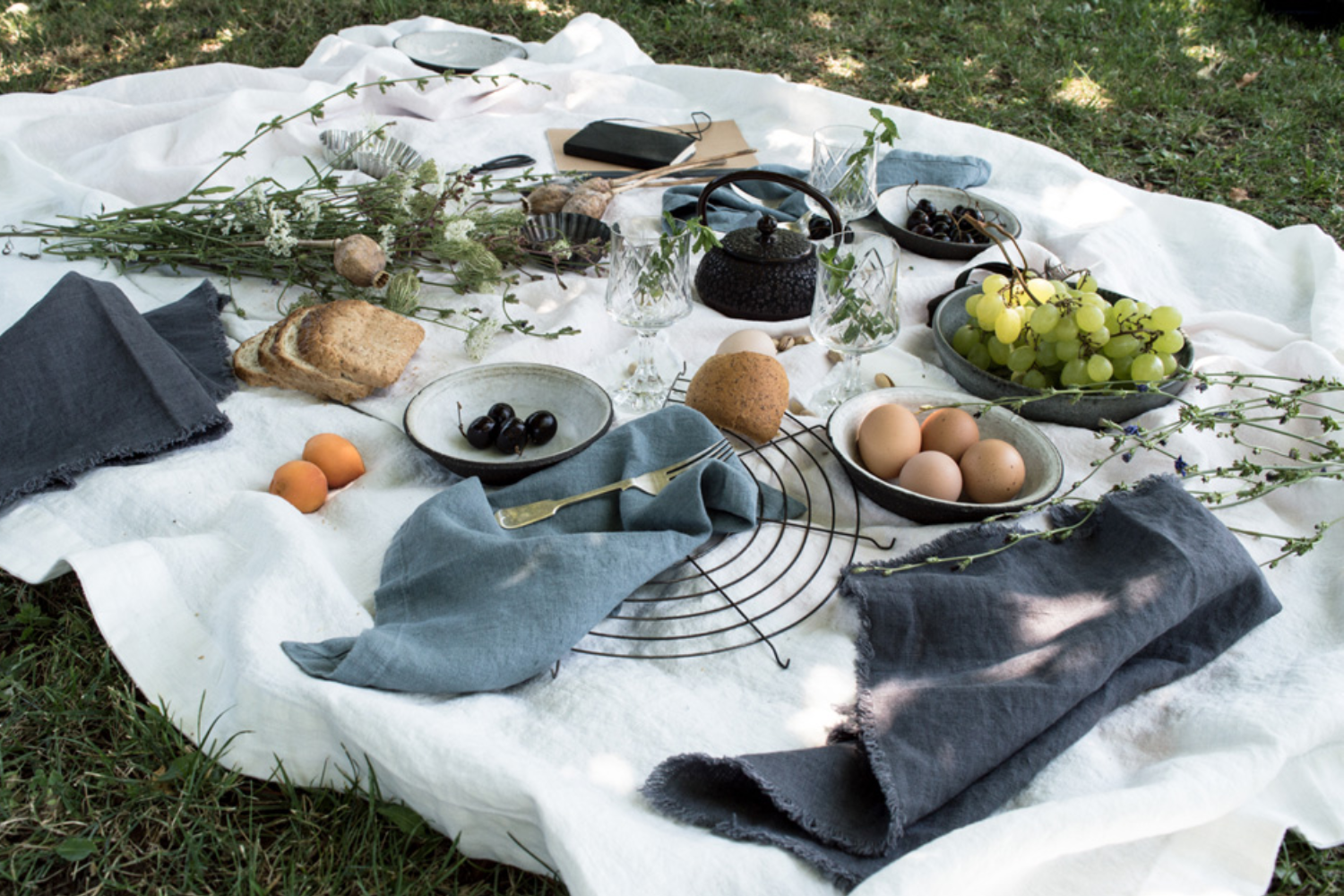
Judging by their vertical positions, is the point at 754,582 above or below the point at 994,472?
below

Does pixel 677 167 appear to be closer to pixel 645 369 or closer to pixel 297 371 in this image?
pixel 645 369

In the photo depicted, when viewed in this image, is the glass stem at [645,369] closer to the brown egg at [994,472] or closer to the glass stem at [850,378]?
the glass stem at [850,378]

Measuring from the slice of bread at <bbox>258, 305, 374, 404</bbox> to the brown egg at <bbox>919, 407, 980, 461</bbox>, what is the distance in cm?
129

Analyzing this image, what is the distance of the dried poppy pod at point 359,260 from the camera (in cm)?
243

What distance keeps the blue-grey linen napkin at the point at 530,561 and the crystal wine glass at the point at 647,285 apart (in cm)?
25

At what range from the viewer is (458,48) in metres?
4.26

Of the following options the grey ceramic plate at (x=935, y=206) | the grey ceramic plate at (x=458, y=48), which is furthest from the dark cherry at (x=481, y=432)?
the grey ceramic plate at (x=458, y=48)

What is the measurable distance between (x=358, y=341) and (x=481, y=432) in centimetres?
48

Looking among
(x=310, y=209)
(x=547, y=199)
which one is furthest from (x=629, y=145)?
(x=310, y=209)

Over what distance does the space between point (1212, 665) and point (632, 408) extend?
1.27 metres

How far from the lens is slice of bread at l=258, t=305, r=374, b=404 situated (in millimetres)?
2150

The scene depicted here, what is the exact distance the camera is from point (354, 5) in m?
5.30

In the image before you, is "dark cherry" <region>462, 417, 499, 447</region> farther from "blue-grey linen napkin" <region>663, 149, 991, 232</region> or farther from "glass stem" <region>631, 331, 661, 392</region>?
"blue-grey linen napkin" <region>663, 149, 991, 232</region>

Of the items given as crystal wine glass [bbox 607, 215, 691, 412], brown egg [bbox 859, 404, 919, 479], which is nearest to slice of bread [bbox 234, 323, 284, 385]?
crystal wine glass [bbox 607, 215, 691, 412]
